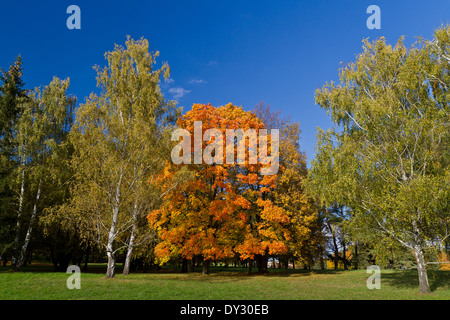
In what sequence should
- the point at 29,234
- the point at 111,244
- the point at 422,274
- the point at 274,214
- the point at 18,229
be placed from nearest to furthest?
the point at 422,274, the point at 111,244, the point at 274,214, the point at 18,229, the point at 29,234

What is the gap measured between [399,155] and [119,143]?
17.8m

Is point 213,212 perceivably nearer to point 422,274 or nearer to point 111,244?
point 111,244

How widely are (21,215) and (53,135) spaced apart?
7830 millimetres

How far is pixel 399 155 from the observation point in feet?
48.3

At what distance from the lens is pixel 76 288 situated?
12.2m

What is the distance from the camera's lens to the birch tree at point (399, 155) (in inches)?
536

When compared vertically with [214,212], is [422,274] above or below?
below

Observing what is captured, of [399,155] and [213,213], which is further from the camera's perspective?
[213,213]

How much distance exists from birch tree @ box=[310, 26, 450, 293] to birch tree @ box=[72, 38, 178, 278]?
11.8m

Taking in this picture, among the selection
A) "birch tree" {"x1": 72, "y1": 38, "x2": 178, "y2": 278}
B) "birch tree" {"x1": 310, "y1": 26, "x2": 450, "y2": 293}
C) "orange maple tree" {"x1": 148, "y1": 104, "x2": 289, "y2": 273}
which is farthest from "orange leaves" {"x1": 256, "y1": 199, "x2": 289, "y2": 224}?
"birch tree" {"x1": 72, "y1": 38, "x2": 178, "y2": 278}

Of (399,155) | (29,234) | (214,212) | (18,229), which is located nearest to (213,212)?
(214,212)

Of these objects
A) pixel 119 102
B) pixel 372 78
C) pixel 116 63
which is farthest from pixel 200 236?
pixel 372 78

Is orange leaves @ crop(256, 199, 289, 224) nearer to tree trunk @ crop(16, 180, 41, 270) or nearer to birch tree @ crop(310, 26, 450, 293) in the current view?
birch tree @ crop(310, 26, 450, 293)

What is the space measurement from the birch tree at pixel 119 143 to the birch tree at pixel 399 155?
38.8 ft
